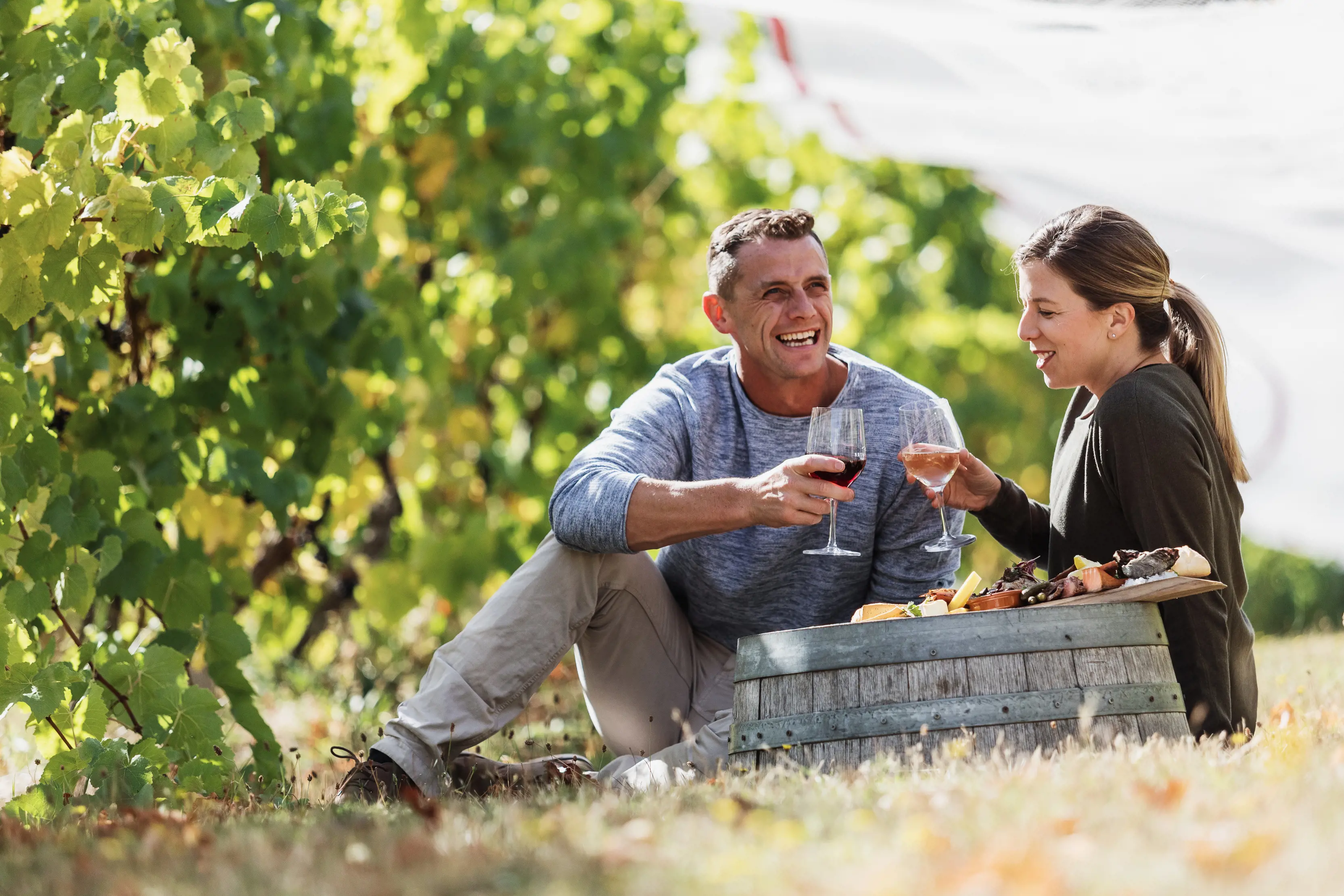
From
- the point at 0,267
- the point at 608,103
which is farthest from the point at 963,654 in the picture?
the point at 608,103

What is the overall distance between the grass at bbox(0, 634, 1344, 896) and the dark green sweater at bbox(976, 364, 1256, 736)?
0.42 meters

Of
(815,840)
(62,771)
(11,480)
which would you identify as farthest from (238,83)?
(815,840)

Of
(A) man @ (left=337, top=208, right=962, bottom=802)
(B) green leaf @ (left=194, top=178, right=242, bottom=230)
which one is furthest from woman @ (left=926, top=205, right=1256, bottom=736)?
(B) green leaf @ (left=194, top=178, right=242, bottom=230)

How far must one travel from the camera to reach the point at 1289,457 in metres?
4.97

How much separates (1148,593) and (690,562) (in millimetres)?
1197

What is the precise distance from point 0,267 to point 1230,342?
12.5 ft

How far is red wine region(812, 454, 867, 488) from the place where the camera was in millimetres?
2434

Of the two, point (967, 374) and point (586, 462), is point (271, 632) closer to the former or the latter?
point (586, 462)

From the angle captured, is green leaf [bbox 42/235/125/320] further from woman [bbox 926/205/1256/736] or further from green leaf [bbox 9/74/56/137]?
woman [bbox 926/205/1256/736]

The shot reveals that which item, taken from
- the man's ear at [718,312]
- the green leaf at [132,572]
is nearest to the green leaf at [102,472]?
the green leaf at [132,572]

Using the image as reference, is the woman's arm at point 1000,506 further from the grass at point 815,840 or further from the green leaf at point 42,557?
the green leaf at point 42,557

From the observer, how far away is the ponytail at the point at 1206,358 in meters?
2.79

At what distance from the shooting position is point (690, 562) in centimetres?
328

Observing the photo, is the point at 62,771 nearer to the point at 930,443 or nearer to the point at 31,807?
the point at 31,807
